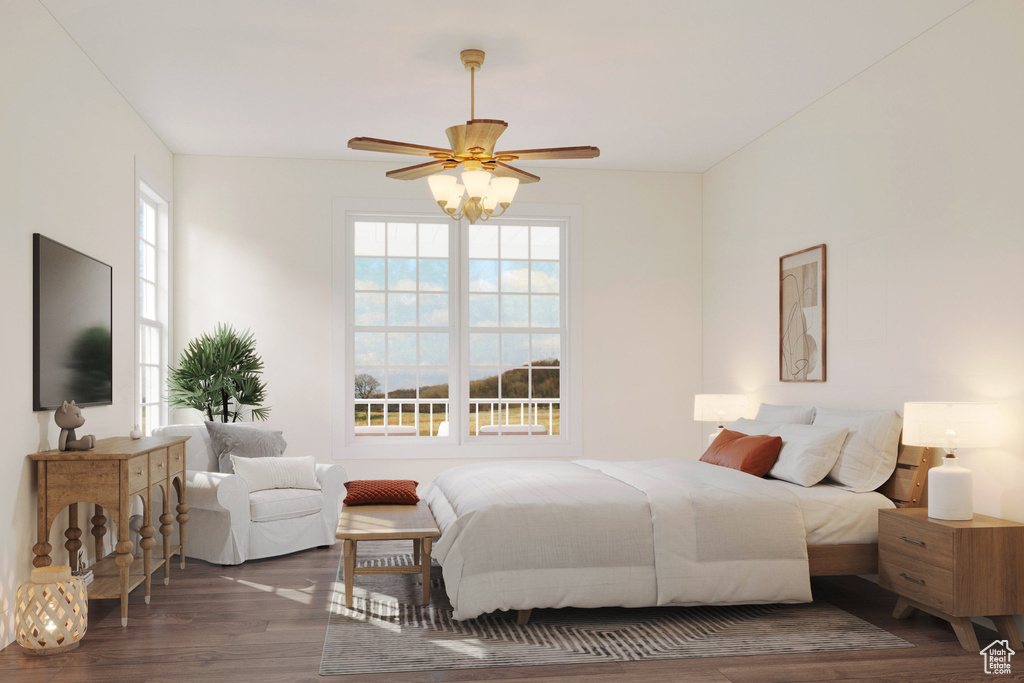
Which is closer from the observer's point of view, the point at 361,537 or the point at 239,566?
the point at 361,537

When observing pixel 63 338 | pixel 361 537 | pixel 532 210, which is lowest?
pixel 361 537

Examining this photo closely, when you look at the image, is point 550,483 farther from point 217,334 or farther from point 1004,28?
point 217,334

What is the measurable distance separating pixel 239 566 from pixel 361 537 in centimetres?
161

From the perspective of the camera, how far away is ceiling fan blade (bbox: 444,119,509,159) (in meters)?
3.92

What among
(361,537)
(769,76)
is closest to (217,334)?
(361,537)

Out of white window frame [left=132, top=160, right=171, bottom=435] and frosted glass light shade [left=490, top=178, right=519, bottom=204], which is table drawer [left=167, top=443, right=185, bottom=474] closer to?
white window frame [left=132, top=160, right=171, bottom=435]

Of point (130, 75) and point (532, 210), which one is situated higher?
point (130, 75)

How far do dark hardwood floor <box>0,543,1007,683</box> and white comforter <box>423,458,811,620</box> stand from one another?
0.45 meters

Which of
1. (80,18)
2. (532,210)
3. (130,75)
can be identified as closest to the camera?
(80,18)

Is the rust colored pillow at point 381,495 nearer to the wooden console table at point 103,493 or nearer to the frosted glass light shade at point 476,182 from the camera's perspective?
the wooden console table at point 103,493

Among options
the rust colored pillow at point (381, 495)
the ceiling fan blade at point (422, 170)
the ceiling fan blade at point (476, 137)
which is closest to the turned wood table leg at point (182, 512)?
the rust colored pillow at point (381, 495)

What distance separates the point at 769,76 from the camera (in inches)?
192

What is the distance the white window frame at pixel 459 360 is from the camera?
670 cm

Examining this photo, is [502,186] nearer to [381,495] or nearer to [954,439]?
[381,495]
